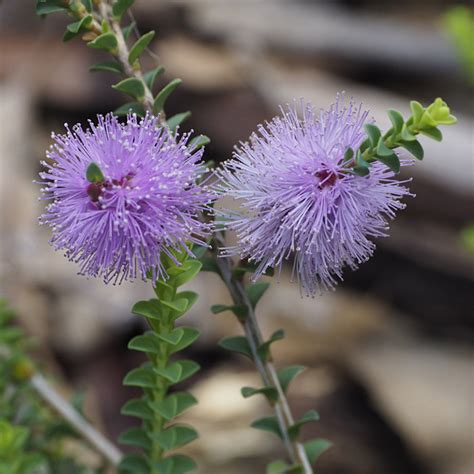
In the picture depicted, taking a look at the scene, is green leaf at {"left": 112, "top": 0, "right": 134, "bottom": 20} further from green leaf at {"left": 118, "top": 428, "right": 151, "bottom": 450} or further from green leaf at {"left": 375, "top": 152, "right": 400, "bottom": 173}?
green leaf at {"left": 118, "top": 428, "right": 151, "bottom": 450}

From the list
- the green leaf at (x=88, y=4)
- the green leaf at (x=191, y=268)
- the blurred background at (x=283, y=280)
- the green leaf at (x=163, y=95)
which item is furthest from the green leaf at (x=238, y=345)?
the blurred background at (x=283, y=280)

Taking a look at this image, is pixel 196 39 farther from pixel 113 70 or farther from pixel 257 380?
pixel 113 70

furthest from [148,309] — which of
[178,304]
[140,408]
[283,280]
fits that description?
[283,280]

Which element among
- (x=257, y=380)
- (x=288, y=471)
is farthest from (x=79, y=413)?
(x=257, y=380)

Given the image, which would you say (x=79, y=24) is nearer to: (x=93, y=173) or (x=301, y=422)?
(x=93, y=173)

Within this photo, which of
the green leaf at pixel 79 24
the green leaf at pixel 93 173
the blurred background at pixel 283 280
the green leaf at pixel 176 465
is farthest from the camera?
the blurred background at pixel 283 280

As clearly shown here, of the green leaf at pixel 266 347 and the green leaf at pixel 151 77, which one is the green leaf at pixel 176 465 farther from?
the green leaf at pixel 151 77

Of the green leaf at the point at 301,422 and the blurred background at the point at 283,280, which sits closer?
the green leaf at the point at 301,422

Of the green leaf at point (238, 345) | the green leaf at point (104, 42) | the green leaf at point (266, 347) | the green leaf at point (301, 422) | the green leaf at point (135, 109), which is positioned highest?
the green leaf at point (104, 42)
